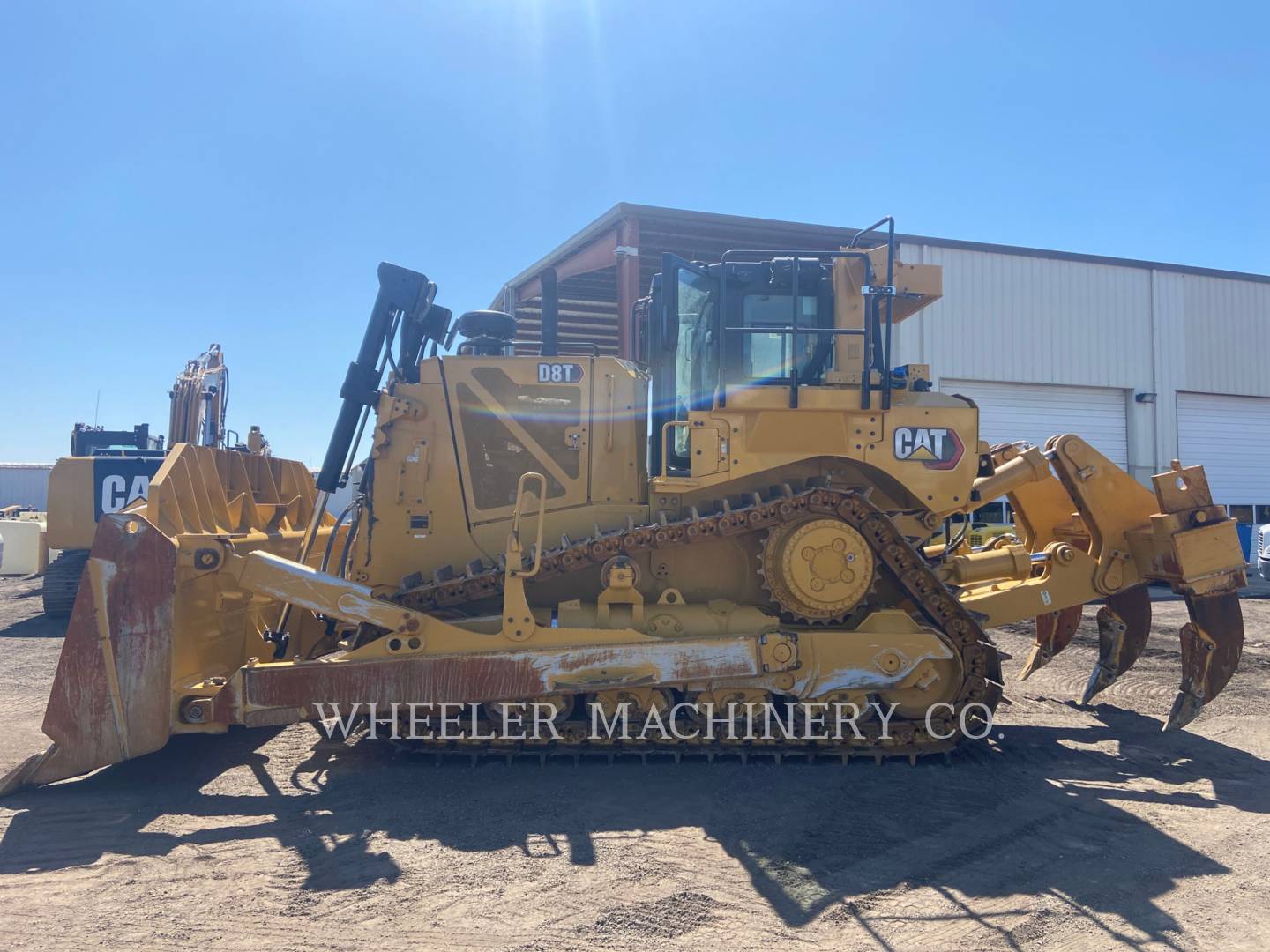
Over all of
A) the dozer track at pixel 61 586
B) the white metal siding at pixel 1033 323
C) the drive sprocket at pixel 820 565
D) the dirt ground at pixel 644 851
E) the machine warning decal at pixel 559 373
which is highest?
the white metal siding at pixel 1033 323

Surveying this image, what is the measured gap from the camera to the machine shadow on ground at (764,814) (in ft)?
13.0

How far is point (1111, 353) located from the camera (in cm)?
1988

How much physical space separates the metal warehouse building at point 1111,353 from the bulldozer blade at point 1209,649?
1281 cm

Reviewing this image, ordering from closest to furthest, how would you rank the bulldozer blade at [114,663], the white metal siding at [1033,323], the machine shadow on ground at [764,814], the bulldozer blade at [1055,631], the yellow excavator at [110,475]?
the machine shadow on ground at [764,814] → the bulldozer blade at [114,663] → the bulldozer blade at [1055,631] → the yellow excavator at [110,475] → the white metal siding at [1033,323]

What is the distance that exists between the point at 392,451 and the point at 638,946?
374 cm

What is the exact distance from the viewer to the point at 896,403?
17.9ft

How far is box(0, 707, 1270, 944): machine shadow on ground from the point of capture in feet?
13.0

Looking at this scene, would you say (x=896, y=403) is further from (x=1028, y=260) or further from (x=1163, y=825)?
(x=1028, y=260)

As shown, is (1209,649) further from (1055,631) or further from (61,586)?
(61,586)

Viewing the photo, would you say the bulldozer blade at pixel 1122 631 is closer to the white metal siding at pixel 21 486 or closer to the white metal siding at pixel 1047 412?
the white metal siding at pixel 1047 412

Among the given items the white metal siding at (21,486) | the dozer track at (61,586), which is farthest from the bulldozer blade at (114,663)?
the white metal siding at (21,486)

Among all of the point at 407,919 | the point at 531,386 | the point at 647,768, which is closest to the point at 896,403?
the point at 531,386

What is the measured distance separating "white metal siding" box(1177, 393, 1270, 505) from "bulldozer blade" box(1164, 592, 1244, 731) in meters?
17.6

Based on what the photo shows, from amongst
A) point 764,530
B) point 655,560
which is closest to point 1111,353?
point 764,530
